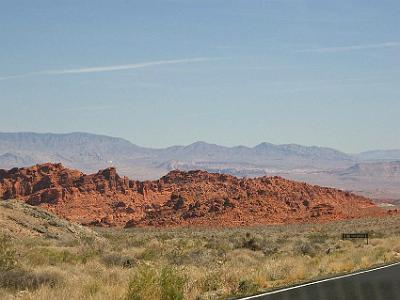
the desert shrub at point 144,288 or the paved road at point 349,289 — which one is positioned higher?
the desert shrub at point 144,288

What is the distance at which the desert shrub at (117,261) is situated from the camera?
65.5 feet

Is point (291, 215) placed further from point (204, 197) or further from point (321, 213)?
point (204, 197)

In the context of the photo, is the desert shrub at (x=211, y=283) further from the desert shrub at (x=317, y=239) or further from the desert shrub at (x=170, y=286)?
the desert shrub at (x=317, y=239)

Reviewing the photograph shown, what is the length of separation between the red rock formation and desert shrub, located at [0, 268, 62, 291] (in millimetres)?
67740

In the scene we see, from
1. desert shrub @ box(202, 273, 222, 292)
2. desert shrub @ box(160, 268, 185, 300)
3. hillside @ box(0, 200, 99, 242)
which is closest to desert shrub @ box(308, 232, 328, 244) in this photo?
hillside @ box(0, 200, 99, 242)

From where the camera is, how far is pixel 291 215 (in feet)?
299

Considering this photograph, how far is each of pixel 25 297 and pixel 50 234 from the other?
83.2ft

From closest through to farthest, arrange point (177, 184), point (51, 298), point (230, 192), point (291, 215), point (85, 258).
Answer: point (51, 298)
point (85, 258)
point (291, 215)
point (230, 192)
point (177, 184)

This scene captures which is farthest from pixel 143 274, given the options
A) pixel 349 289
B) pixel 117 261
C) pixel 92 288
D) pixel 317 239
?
pixel 317 239

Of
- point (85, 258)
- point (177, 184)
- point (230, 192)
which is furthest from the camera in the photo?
point (177, 184)

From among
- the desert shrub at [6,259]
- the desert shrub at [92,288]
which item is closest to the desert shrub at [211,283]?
the desert shrub at [92,288]

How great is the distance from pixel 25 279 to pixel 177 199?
88.1 m

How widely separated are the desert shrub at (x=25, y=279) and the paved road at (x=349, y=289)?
14.8 ft

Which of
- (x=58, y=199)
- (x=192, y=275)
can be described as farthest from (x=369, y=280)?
(x=58, y=199)
